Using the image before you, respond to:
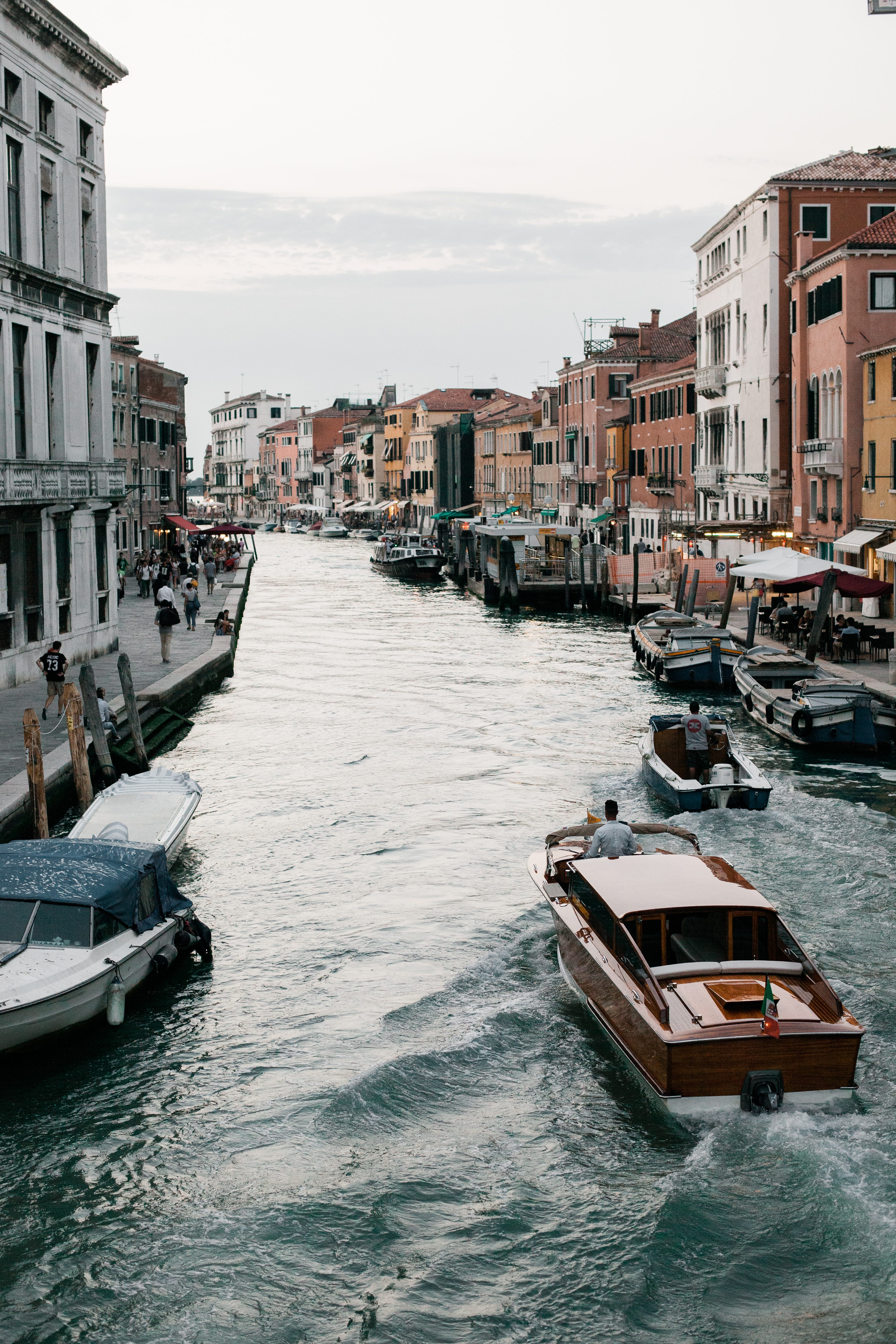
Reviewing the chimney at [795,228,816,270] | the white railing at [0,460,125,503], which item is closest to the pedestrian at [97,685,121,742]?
the white railing at [0,460,125,503]

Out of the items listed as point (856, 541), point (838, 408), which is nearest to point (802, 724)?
point (856, 541)

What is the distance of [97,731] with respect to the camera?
2088cm

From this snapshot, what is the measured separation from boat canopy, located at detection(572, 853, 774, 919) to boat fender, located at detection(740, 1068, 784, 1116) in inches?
70.3

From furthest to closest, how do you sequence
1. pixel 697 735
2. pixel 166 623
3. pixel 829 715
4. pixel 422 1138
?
pixel 166 623 < pixel 829 715 < pixel 697 735 < pixel 422 1138

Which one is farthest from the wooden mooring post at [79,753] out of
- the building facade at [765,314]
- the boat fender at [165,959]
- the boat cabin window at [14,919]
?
the building facade at [765,314]

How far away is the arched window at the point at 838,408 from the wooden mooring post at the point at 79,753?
26276 millimetres

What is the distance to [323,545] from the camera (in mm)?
120438

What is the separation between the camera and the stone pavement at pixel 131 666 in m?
21.3

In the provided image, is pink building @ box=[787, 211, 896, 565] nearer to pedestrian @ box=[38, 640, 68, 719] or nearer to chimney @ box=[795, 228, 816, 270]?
chimney @ box=[795, 228, 816, 270]

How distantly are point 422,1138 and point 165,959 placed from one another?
3737 mm

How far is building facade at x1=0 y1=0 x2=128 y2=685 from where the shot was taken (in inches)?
1043

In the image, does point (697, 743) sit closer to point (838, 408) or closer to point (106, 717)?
point (106, 717)

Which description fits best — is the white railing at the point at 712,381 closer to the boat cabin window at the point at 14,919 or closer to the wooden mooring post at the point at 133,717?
the wooden mooring post at the point at 133,717

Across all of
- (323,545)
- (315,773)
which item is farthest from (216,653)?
(323,545)
